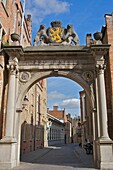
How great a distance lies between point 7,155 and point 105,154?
15.8 ft

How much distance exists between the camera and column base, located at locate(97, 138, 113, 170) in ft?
32.3

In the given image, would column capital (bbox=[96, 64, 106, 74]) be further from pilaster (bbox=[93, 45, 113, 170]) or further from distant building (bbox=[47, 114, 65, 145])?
distant building (bbox=[47, 114, 65, 145])

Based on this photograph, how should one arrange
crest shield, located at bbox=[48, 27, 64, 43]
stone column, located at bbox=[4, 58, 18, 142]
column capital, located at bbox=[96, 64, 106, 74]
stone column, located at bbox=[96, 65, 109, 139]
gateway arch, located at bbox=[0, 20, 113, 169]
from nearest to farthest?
stone column, located at bbox=[96, 65, 109, 139], stone column, located at bbox=[4, 58, 18, 142], gateway arch, located at bbox=[0, 20, 113, 169], column capital, located at bbox=[96, 64, 106, 74], crest shield, located at bbox=[48, 27, 64, 43]

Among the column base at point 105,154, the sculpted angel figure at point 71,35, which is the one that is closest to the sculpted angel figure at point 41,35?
the sculpted angel figure at point 71,35

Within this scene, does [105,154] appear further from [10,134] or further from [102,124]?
[10,134]

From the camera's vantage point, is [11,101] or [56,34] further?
[56,34]

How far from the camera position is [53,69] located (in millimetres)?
12328

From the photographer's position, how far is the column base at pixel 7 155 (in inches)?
393

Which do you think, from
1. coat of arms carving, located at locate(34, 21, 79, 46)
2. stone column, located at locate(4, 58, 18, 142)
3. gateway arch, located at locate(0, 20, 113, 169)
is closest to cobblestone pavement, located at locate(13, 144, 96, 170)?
gateway arch, located at locate(0, 20, 113, 169)

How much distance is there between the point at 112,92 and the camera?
12.3 metres

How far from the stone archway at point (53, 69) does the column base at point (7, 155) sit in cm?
49

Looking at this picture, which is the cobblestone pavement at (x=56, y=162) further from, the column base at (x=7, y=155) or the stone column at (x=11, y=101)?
the stone column at (x=11, y=101)

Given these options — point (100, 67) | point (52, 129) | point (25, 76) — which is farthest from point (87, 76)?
point (52, 129)

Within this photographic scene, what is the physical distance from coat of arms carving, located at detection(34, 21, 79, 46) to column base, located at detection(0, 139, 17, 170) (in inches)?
245
